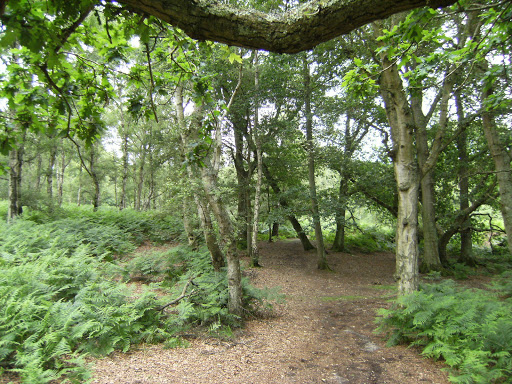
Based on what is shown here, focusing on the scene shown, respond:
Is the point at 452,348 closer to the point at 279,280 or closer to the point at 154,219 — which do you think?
the point at 279,280

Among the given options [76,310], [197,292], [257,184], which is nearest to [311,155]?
[257,184]

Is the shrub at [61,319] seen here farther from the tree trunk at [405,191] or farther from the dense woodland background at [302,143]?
the tree trunk at [405,191]

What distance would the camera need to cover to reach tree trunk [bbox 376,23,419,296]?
17.8 ft

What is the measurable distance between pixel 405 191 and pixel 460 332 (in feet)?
8.11

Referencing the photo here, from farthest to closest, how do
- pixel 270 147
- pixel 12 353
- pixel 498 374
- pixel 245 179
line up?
pixel 245 179 → pixel 270 147 → pixel 12 353 → pixel 498 374

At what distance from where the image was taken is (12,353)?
3.56m

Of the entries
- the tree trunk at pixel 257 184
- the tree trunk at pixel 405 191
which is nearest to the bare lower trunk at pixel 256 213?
the tree trunk at pixel 257 184

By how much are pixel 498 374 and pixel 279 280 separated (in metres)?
7.91

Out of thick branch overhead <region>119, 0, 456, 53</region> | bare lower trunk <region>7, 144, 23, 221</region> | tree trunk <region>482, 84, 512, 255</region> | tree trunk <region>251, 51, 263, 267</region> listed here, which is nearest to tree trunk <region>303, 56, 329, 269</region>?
tree trunk <region>251, 51, 263, 267</region>

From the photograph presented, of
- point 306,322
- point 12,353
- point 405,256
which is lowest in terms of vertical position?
point 306,322

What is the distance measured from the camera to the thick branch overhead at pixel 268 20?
4.90ft

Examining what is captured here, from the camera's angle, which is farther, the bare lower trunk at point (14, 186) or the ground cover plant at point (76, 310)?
the bare lower trunk at point (14, 186)

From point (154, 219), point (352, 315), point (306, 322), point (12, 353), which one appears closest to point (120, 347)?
point (12, 353)

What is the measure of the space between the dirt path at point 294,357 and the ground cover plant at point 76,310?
1.27ft
